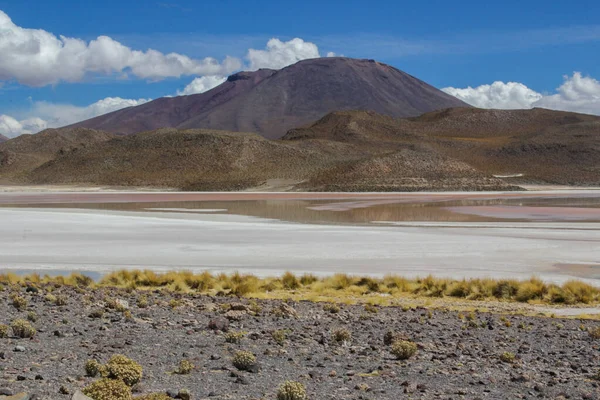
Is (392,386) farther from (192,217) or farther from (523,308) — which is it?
(192,217)

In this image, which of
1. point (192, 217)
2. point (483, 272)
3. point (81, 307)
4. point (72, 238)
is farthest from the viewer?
point (192, 217)

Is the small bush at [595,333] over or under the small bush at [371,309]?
over

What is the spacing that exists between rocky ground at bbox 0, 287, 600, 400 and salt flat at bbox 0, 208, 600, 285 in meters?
6.45

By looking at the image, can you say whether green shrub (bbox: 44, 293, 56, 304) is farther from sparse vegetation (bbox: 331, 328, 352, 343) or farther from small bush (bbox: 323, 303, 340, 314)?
sparse vegetation (bbox: 331, 328, 352, 343)

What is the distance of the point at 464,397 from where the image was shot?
724 cm

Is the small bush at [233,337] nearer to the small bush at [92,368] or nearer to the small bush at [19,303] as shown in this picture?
the small bush at [92,368]

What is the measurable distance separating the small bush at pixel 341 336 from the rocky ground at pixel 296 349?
80 millimetres

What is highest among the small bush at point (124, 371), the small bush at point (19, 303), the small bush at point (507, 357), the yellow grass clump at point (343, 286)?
the small bush at point (124, 371)

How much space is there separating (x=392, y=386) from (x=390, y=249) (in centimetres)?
1626

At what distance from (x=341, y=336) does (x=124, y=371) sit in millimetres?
3580

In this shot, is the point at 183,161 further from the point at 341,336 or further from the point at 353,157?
the point at 341,336

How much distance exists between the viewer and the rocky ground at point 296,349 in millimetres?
7484

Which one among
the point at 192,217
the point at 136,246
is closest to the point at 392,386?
the point at 136,246

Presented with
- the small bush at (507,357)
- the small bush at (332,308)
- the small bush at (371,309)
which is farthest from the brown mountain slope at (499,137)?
the small bush at (507,357)
